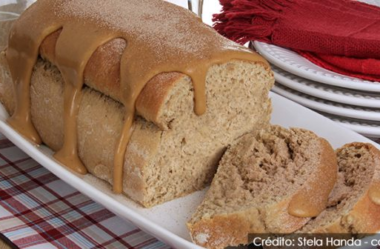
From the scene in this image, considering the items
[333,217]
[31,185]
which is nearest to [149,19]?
[31,185]

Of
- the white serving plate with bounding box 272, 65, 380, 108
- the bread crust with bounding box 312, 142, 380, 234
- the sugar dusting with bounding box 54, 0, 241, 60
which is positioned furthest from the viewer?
the white serving plate with bounding box 272, 65, 380, 108

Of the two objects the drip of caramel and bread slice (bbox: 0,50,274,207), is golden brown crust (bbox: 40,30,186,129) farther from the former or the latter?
the drip of caramel

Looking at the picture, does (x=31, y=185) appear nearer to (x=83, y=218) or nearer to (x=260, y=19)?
(x=83, y=218)

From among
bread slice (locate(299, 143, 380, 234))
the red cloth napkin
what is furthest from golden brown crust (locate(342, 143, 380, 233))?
the red cloth napkin

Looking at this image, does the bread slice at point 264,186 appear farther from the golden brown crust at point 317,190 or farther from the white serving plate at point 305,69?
the white serving plate at point 305,69

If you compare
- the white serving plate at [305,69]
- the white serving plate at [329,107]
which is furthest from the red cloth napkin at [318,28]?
the white serving plate at [329,107]

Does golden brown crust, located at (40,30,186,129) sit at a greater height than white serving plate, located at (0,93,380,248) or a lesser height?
greater
